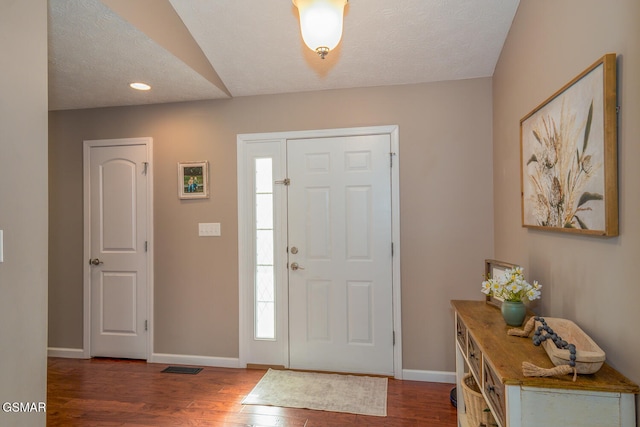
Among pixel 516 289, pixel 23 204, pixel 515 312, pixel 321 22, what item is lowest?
pixel 515 312

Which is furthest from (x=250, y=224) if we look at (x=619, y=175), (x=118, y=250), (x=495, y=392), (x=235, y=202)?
(x=619, y=175)

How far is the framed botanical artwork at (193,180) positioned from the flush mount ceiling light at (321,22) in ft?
5.96

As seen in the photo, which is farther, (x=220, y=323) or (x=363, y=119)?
(x=220, y=323)

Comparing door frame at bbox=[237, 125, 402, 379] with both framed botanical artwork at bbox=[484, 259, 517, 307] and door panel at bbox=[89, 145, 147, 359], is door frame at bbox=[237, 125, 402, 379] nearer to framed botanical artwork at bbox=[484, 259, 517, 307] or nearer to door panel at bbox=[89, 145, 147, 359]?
framed botanical artwork at bbox=[484, 259, 517, 307]

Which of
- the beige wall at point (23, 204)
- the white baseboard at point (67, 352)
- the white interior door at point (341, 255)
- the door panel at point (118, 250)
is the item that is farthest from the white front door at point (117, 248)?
the beige wall at point (23, 204)

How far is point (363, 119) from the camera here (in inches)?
117

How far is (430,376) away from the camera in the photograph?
2.85 meters

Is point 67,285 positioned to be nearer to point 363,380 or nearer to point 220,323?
point 220,323

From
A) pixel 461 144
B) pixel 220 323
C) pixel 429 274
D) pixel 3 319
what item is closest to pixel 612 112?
pixel 461 144

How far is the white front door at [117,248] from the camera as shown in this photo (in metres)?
3.32

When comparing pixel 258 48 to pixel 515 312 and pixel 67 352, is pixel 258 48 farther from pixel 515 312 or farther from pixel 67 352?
pixel 67 352

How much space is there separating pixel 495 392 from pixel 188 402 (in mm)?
2142

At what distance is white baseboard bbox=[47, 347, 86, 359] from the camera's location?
3395mm

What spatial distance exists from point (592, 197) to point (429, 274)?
166 cm
